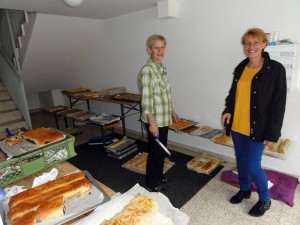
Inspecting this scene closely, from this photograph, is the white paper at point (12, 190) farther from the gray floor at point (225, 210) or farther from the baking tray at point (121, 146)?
the baking tray at point (121, 146)

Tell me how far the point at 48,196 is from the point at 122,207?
0.32m

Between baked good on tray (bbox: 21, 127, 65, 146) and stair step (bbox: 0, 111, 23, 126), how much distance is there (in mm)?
2640

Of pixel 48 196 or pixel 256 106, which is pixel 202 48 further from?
pixel 48 196

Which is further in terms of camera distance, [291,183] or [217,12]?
[217,12]

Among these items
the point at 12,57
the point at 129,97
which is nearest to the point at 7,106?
the point at 12,57

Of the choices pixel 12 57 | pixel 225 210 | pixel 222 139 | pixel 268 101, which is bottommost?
pixel 225 210

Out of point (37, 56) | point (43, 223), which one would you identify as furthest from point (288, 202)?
point (37, 56)

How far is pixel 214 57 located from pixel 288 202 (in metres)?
1.72

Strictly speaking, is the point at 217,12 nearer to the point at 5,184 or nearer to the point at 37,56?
the point at 5,184

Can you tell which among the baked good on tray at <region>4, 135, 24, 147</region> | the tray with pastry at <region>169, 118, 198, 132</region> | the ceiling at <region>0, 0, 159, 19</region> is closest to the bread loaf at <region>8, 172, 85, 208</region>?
the baked good on tray at <region>4, 135, 24, 147</region>

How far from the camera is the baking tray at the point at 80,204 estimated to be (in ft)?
2.77

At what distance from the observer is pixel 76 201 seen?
0.93 metres

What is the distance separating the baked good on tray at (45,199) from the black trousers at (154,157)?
43.2 inches

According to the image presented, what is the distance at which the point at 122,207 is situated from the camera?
3.04ft
